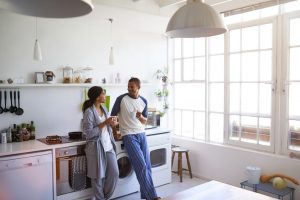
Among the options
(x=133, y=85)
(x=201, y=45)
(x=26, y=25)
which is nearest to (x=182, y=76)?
(x=201, y=45)

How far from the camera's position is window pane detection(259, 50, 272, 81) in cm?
379

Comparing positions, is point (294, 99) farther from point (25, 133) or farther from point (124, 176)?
point (25, 133)

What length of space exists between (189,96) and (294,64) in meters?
1.82

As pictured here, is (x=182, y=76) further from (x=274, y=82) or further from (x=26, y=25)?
(x=26, y=25)

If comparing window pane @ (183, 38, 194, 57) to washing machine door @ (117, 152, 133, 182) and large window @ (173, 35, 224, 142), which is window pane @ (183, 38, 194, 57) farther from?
washing machine door @ (117, 152, 133, 182)

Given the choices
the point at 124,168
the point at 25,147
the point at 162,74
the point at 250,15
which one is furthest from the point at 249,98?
the point at 25,147

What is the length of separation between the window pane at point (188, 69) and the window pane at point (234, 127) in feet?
3.41

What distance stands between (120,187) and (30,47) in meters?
2.12

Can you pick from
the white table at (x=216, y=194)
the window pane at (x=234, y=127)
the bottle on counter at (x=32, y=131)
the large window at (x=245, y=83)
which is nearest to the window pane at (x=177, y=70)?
the large window at (x=245, y=83)

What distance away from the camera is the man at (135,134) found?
3.62 metres

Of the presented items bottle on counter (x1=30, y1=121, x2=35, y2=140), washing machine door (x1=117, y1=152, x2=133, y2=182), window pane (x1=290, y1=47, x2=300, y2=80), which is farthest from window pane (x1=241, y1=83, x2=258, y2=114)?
bottle on counter (x1=30, y1=121, x2=35, y2=140)

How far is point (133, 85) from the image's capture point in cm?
369

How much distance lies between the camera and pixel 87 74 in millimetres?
4105

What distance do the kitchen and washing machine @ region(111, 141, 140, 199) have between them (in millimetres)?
772
